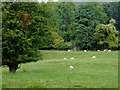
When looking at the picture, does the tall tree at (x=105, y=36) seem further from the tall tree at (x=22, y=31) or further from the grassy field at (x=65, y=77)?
the tall tree at (x=22, y=31)

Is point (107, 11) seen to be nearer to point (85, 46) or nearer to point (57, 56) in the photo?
point (85, 46)

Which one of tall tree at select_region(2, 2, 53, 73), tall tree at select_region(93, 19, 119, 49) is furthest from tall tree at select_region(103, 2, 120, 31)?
tall tree at select_region(2, 2, 53, 73)

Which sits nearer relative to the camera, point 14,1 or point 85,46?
point 14,1

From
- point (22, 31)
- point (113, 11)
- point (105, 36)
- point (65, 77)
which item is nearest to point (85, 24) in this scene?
point (105, 36)

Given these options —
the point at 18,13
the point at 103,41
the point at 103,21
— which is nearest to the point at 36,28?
the point at 18,13

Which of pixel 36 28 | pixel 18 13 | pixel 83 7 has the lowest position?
pixel 36 28

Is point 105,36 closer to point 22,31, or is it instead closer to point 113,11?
point 113,11

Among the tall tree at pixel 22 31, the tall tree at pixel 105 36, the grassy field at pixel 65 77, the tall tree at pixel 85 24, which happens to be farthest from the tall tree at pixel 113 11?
the tall tree at pixel 22 31

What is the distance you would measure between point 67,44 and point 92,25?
7.16 meters

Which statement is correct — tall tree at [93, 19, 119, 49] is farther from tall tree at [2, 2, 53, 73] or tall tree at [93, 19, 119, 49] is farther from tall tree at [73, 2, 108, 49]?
tall tree at [2, 2, 53, 73]

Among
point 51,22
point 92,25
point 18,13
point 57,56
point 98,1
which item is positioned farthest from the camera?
point 98,1

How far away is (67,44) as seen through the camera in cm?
5000

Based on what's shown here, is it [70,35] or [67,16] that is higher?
[67,16]

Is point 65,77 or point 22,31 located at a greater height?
point 22,31
